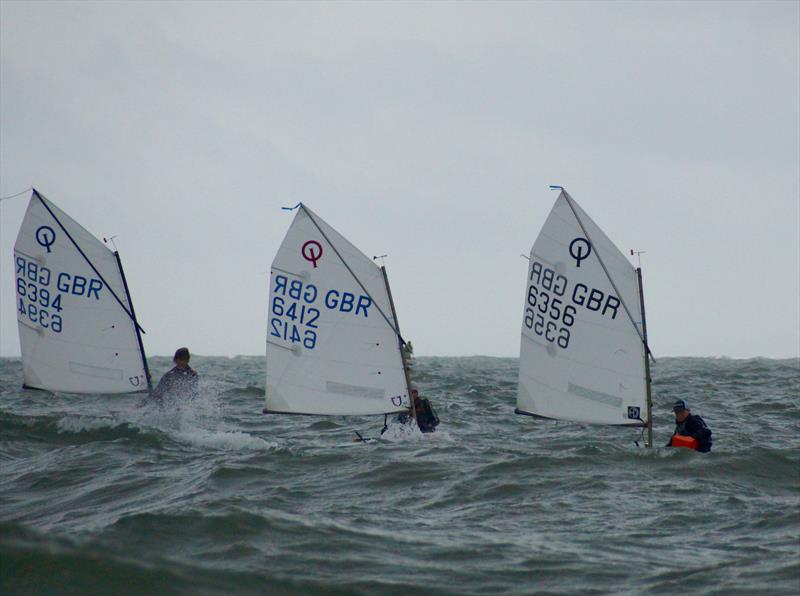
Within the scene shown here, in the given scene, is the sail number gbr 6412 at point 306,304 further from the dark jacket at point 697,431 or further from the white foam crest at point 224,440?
the dark jacket at point 697,431

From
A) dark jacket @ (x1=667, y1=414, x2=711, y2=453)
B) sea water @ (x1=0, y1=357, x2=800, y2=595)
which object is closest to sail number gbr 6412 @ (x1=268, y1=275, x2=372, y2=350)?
sea water @ (x1=0, y1=357, x2=800, y2=595)

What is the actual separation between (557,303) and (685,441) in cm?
340

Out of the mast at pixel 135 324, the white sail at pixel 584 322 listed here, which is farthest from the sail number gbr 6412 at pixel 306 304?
the mast at pixel 135 324

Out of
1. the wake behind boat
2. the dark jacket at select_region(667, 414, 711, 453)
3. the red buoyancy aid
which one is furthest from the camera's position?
the wake behind boat

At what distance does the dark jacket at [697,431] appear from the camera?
17297 millimetres

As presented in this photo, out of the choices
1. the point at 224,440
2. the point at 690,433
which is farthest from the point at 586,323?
the point at 224,440

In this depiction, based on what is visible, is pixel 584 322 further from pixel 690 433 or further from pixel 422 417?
pixel 422 417

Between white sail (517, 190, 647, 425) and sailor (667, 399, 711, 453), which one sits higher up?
white sail (517, 190, 647, 425)

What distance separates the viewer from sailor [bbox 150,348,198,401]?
20375 millimetres

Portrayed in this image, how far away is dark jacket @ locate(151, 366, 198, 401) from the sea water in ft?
2.06

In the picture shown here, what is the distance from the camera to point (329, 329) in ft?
61.8

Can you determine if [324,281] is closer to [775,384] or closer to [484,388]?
[484,388]

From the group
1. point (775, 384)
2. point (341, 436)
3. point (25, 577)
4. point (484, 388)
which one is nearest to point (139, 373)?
point (341, 436)

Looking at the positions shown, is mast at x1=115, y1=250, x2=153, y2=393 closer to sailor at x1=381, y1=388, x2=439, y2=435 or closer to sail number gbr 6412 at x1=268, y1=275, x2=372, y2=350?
sail number gbr 6412 at x1=268, y1=275, x2=372, y2=350
